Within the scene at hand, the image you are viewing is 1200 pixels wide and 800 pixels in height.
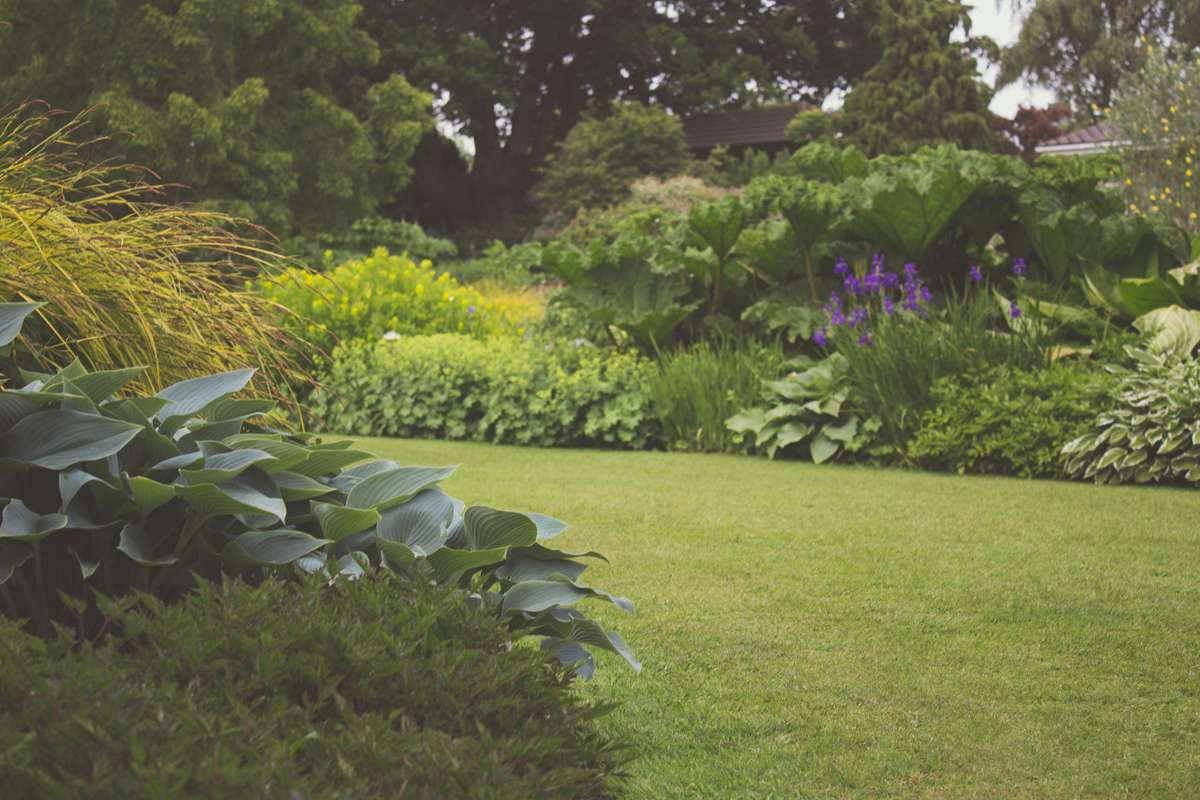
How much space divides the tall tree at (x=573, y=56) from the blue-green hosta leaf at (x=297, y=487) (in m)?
24.0

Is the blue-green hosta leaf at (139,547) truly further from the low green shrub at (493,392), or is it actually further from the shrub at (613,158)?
the shrub at (613,158)

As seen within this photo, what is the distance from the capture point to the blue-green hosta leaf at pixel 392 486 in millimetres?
2387

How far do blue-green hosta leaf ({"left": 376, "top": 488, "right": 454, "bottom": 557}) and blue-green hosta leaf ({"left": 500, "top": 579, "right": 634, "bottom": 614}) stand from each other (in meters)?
0.19

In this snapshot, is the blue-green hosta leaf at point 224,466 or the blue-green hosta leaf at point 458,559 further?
the blue-green hosta leaf at point 458,559

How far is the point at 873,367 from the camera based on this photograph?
710 centimetres

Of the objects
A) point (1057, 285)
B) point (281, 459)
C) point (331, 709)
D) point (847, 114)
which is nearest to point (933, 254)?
point (1057, 285)

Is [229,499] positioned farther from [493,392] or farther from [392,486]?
[493,392]

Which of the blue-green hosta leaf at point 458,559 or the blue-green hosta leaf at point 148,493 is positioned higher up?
the blue-green hosta leaf at point 148,493

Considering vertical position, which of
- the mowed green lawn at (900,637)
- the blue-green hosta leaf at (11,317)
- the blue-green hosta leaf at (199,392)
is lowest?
the mowed green lawn at (900,637)

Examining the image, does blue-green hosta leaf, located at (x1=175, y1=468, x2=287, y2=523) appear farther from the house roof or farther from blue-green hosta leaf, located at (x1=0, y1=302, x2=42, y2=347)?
the house roof

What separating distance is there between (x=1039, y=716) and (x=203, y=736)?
2056 mm

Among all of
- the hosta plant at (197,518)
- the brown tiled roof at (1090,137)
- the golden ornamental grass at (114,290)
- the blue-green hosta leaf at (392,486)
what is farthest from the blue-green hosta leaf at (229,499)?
the brown tiled roof at (1090,137)

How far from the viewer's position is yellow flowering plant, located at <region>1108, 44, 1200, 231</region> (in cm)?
1484

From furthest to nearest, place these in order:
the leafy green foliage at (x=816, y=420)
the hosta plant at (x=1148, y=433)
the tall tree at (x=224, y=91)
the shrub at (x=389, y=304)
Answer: the tall tree at (x=224, y=91)
the shrub at (x=389, y=304)
the leafy green foliage at (x=816, y=420)
the hosta plant at (x=1148, y=433)
